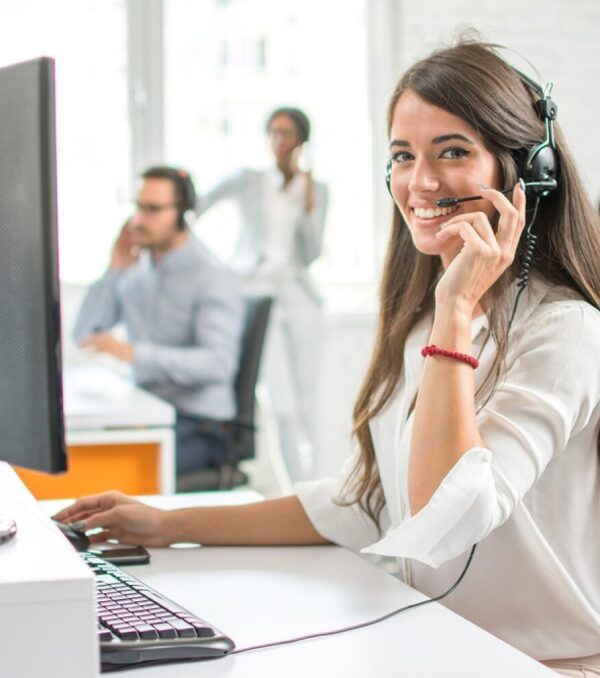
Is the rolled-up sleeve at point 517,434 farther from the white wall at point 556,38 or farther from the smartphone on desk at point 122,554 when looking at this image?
the white wall at point 556,38

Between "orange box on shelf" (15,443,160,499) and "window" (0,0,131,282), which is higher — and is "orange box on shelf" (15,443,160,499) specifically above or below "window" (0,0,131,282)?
below

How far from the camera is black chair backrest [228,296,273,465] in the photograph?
287 cm

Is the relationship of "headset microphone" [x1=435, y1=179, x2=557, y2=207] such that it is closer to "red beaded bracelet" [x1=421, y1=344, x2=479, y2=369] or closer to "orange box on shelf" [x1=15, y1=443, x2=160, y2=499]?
"red beaded bracelet" [x1=421, y1=344, x2=479, y2=369]

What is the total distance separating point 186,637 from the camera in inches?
33.4

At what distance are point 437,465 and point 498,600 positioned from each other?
0.19m

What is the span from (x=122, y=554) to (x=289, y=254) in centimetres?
285

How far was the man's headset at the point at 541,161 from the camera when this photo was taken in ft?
3.98

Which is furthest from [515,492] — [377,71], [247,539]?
[377,71]

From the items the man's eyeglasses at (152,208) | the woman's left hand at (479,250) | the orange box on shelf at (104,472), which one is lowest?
the orange box on shelf at (104,472)

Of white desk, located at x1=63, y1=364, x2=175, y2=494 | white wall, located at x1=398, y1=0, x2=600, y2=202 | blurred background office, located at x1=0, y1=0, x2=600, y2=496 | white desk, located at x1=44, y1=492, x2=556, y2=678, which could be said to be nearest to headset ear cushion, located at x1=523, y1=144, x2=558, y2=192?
white desk, located at x1=44, y1=492, x2=556, y2=678

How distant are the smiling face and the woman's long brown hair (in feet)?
0.04

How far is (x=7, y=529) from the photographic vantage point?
81 cm

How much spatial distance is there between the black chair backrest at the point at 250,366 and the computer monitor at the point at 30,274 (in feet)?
6.62

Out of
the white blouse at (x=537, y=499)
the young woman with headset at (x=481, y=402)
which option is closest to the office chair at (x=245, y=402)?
the young woman with headset at (x=481, y=402)
